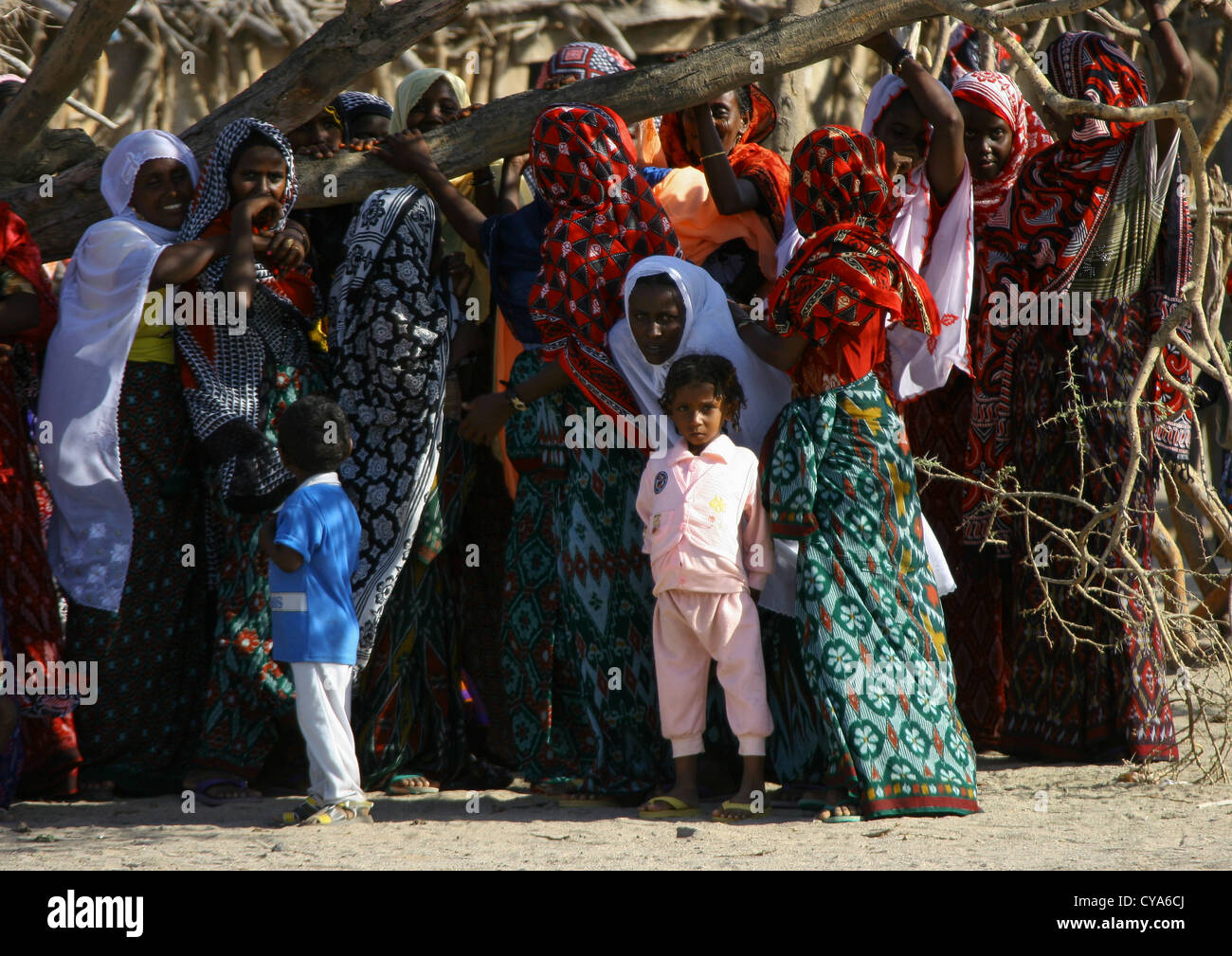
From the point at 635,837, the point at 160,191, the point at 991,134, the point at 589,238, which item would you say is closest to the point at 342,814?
the point at 635,837

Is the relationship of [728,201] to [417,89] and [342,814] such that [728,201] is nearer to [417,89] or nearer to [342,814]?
[417,89]

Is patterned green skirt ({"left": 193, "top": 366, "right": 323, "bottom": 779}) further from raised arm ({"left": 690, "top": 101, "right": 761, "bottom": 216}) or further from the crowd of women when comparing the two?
raised arm ({"left": 690, "top": 101, "right": 761, "bottom": 216})

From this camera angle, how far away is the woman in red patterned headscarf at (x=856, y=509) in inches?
162

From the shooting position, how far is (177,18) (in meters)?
9.55

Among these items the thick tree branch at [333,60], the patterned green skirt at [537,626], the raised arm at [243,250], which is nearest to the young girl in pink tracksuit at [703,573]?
the patterned green skirt at [537,626]

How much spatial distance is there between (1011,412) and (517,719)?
2.01 metres

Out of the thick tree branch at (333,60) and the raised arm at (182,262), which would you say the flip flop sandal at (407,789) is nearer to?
the raised arm at (182,262)

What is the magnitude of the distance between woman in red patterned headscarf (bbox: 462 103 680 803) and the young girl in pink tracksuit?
7.8 inches

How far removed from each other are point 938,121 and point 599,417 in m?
1.49

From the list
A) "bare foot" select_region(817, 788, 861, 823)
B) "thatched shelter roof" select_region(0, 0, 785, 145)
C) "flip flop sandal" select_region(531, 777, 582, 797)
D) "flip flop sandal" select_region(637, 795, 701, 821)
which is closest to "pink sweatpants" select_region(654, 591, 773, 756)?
"flip flop sandal" select_region(637, 795, 701, 821)

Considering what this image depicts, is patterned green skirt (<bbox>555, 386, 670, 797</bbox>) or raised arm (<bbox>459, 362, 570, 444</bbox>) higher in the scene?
raised arm (<bbox>459, 362, 570, 444</bbox>)

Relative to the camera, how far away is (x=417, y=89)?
213 inches

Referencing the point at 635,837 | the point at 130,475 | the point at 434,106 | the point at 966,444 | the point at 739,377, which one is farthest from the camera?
the point at 434,106

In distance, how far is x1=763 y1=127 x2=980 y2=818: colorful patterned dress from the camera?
4.12m
